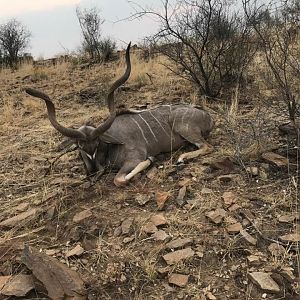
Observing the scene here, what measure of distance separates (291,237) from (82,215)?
5.30ft

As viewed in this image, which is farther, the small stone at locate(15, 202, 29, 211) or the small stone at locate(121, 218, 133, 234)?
the small stone at locate(15, 202, 29, 211)

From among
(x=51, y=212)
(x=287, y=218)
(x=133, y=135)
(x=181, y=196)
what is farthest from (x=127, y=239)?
(x=133, y=135)

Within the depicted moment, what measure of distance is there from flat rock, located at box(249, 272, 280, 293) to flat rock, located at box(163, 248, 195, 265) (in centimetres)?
44

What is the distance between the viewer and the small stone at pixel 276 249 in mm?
3115

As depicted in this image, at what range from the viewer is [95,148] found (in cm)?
479

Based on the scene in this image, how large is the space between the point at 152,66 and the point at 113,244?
7.37 m

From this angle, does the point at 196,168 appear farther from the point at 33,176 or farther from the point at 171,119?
the point at 33,176

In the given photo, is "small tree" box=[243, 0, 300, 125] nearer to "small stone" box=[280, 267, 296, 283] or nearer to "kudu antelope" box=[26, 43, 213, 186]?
"kudu antelope" box=[26, 43, 213, 186]

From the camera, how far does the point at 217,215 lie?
3582 millimetres

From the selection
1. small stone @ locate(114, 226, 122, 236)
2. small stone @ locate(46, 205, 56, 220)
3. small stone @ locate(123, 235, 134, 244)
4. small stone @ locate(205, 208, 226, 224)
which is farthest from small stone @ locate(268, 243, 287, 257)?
small stone @ locate(46, 205, 56, 220)

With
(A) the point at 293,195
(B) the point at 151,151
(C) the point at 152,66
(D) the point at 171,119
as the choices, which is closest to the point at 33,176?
(B) the point at 151,151

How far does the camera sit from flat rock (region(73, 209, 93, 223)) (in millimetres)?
3787

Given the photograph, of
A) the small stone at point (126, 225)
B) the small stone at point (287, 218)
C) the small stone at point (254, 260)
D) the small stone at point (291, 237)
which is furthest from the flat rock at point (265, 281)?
the small stone at point (126, 225)

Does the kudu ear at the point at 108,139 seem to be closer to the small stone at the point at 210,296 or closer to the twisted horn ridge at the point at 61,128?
the twisted horn ridge at the point at 61,128
